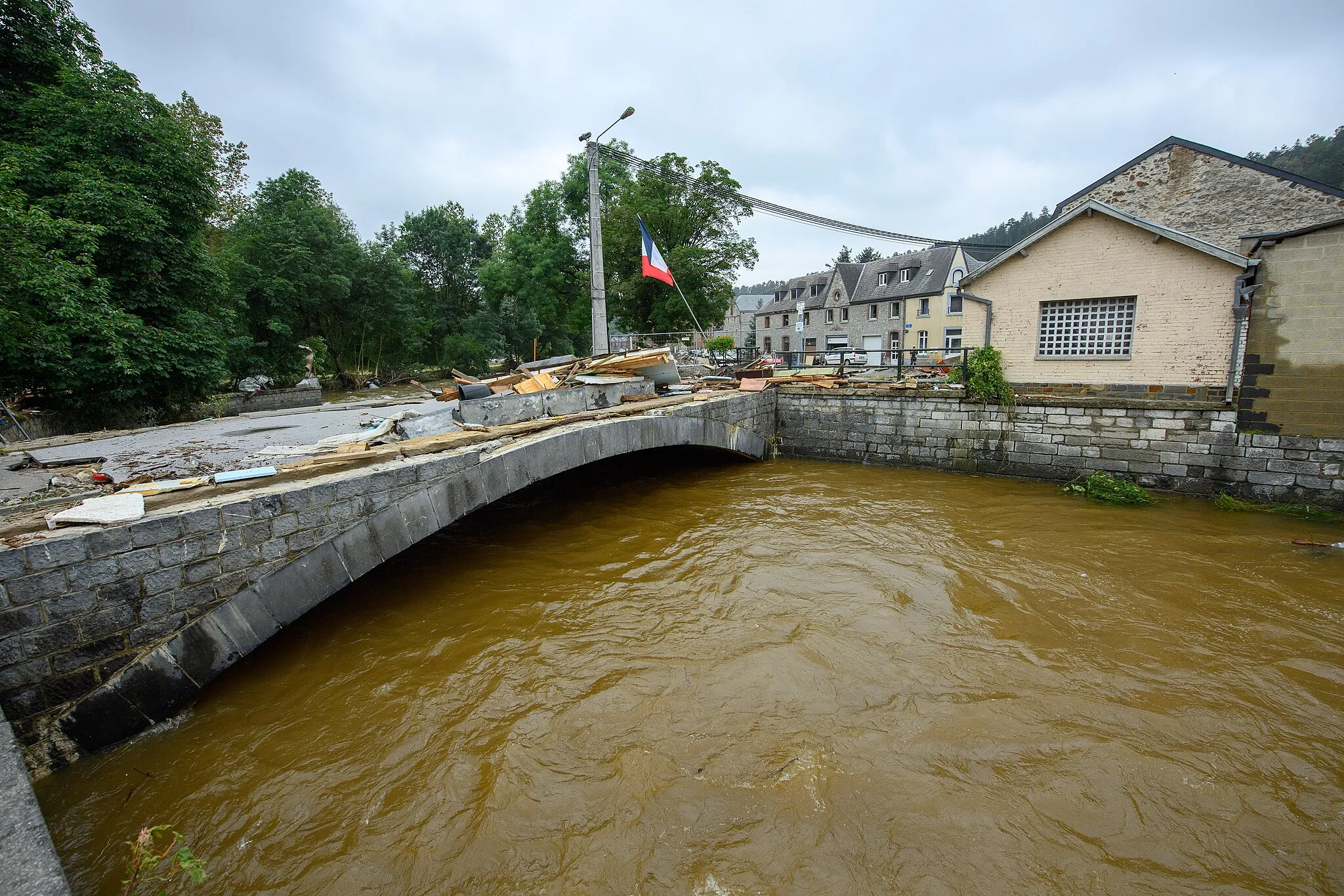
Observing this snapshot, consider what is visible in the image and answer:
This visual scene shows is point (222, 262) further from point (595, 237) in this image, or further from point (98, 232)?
point (595, 237)

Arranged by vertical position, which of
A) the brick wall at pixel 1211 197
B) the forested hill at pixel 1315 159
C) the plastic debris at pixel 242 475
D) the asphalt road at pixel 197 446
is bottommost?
the plastic debris at pixel 242 475

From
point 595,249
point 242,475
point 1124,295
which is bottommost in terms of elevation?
point 242,475

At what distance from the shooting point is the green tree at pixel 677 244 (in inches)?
1070

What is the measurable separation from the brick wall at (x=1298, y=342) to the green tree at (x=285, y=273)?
1173 inches

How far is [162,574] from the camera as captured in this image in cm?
373

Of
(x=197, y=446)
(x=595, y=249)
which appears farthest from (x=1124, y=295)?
(x=197, y=446)

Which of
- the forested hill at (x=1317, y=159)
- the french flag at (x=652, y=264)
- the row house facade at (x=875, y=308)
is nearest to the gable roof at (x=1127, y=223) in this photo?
the french flag at (x=652, y=264)

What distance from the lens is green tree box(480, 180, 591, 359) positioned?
3259 cm

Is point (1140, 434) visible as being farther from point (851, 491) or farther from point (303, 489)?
point (303, 489)

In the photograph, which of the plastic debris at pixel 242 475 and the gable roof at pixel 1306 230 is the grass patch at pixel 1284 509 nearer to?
the gable roof at pixel 1306 230

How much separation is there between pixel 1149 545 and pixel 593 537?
7927mm

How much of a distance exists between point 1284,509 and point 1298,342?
2.71 metres

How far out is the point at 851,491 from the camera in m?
10.5

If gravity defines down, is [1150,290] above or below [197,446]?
above
